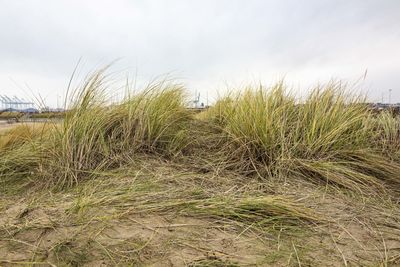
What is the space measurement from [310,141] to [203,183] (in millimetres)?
991

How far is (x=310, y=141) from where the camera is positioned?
8.22 feet

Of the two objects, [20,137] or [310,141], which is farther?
[20,137]

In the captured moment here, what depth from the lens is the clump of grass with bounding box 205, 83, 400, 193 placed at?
224 centimetres

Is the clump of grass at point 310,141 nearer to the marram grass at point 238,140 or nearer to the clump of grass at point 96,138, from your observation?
the marram grass at point 238,140

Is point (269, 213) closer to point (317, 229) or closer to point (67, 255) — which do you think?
point (317, 229)

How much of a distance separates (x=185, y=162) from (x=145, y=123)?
0.53 m

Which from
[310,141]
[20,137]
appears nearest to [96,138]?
[20,137]

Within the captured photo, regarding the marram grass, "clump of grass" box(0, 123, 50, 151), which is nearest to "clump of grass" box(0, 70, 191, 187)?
A: the marram grass

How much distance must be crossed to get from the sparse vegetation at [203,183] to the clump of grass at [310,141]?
11 mm

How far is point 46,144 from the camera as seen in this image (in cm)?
261

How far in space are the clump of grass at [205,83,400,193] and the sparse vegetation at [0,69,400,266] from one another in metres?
0.01

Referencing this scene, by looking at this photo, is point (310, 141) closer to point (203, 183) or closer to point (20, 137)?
point (203, 183)

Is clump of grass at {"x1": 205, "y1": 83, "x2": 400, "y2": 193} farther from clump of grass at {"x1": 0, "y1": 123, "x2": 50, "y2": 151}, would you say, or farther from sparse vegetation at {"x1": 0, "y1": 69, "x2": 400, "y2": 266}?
clump of grass at {"x1": 0, "y1": 123, "x2": 50, "y2": 151}

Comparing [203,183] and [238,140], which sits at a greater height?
[238,140]
